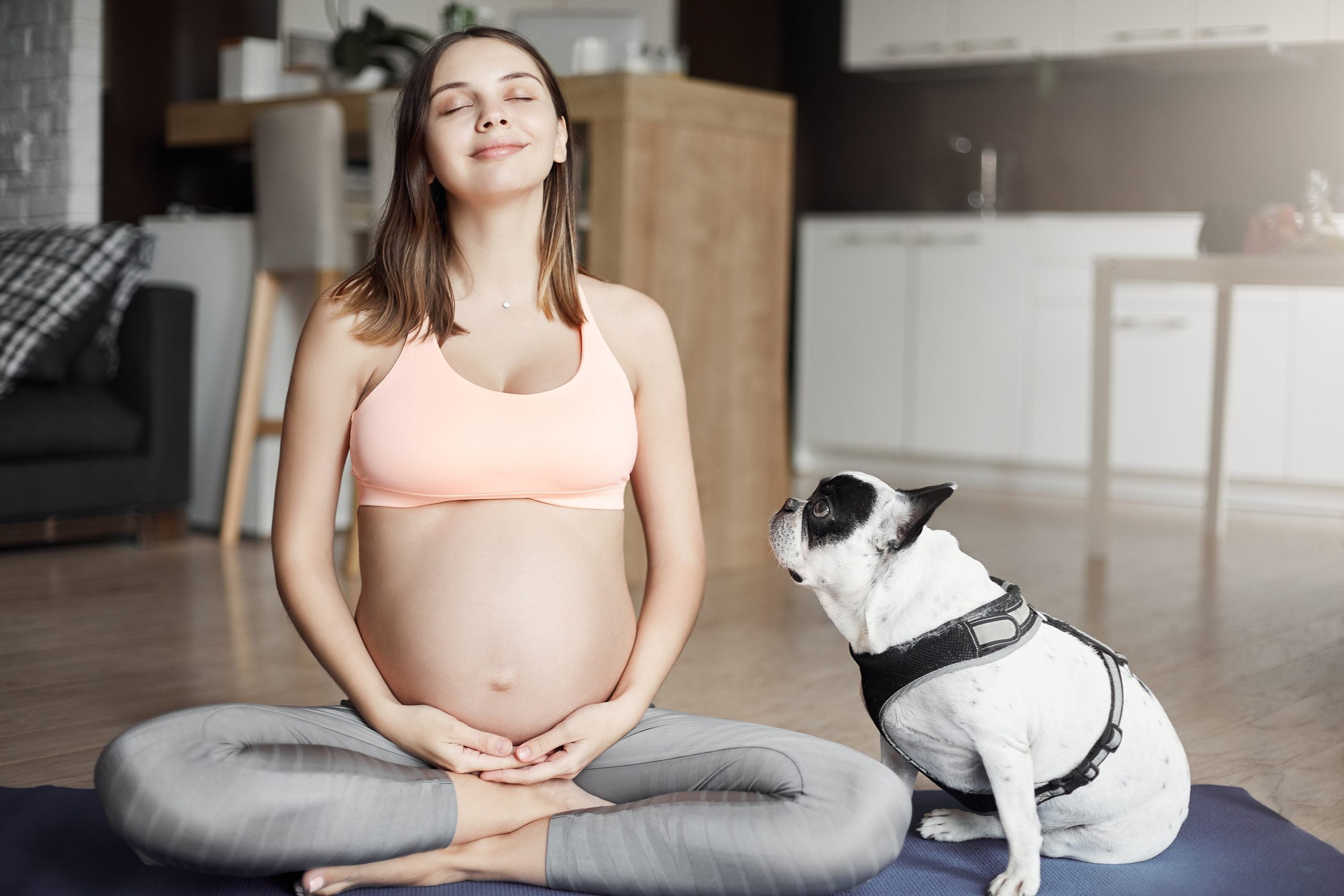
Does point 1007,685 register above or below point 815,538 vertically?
below

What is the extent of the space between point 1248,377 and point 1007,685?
381cm

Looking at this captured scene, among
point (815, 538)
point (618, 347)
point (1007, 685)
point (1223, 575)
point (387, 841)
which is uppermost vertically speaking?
point (618, 347)

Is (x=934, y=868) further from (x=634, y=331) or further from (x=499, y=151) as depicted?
(x=499, y=151)

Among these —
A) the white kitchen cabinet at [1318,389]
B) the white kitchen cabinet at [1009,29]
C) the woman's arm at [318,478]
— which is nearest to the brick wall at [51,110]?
the white kitchen cabinet at [1009,29]

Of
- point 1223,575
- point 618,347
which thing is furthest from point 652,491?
point 1223,575

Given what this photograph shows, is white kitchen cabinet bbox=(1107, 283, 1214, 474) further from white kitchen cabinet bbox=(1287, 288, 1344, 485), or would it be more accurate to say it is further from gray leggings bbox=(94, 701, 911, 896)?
gray leggings bbox=(94, 701, 911, 896)

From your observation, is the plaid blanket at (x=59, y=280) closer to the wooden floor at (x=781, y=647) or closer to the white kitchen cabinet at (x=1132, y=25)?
the wooden floor at (x=781, y=647)

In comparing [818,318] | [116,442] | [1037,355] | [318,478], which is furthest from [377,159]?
[1037,355]

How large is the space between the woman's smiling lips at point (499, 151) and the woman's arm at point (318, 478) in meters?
0.22

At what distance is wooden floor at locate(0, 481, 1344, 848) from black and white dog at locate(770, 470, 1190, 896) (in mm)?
461

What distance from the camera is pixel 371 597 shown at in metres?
1.45

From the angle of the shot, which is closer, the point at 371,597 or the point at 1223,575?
the point at 371,597

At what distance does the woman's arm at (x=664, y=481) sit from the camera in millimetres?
1528

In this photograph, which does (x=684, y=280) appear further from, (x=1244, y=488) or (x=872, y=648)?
(x=1244, y=488)
